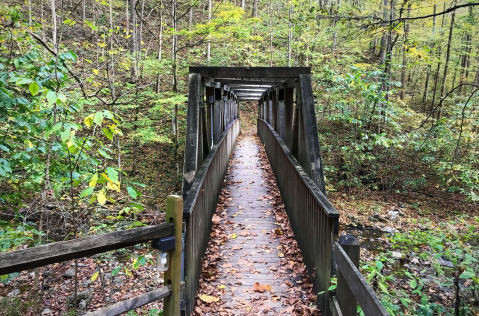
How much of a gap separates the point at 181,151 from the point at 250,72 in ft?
39.3

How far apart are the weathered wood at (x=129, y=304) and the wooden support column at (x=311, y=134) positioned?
3.42m

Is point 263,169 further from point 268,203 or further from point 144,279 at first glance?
point 144,279

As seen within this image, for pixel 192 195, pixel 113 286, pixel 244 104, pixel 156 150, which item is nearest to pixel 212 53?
pixel 156 150

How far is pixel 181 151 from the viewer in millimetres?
18234

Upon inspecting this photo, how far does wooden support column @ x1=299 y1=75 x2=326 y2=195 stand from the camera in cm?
548

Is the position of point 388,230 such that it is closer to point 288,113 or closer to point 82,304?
point 288,113

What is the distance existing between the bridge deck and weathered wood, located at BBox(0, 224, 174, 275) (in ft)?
7.28

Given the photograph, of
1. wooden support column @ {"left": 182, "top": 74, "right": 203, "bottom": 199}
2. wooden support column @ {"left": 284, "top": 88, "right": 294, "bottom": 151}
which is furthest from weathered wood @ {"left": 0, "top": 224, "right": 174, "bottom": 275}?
wooden support column @ {"left": 284, "top": 88, "right": 294, "bottom": 151}

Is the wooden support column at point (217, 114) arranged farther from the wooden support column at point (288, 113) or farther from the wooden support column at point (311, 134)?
the wooden support column at point (311, 134)

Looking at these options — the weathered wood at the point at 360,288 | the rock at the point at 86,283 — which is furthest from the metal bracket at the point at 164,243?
the rock at the point at 86,283

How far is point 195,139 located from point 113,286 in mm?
4622

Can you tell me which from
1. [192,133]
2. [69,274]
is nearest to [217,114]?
[192,133]

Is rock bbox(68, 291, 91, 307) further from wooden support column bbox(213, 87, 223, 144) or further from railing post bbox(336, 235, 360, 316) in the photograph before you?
railing post bbox(336, 235, 360, 316)

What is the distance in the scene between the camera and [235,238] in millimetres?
6172
